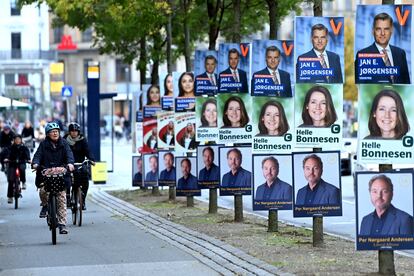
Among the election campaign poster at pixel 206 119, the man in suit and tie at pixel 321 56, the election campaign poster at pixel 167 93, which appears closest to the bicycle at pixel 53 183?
the man in suit and tie at pixel 321 56

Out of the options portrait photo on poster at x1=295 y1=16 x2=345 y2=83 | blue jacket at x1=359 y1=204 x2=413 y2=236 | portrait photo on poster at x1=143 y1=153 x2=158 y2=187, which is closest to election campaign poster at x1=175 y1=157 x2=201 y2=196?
portrait photo on poster at x1=143 y1=153 x2=158 y2=187

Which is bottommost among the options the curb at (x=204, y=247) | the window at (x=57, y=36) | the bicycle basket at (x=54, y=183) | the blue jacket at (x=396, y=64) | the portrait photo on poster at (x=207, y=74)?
the curb at (x=204, y=247)

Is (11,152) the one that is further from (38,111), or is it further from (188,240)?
(38,111)

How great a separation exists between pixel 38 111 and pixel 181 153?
62297 millimetres

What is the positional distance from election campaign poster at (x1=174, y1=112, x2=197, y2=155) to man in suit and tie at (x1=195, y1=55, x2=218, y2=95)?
2372 millimetres

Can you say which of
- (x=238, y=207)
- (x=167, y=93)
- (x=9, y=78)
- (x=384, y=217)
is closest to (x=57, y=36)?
(x=9, y=78)

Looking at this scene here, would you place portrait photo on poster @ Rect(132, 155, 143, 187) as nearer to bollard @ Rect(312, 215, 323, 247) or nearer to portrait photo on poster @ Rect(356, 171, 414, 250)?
bollard @ Rect(312, 215, 323, 247)

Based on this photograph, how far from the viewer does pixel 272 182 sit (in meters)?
17.8

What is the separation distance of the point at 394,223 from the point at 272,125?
5.94 m

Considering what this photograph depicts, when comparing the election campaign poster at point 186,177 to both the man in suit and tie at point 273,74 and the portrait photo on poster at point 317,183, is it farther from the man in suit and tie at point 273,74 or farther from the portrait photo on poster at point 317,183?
the portrait photo on poster at point 317,183

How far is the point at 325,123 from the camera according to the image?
1541 centimetres

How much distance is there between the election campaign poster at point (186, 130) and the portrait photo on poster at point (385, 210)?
13225 mm

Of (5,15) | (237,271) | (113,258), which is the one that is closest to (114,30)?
(113,258)

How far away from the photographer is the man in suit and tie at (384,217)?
12148 millimetres
